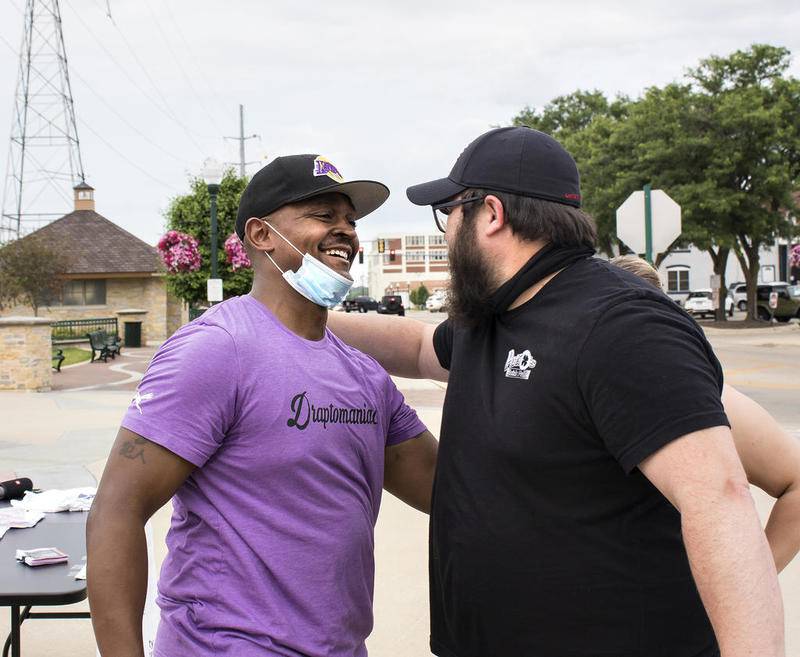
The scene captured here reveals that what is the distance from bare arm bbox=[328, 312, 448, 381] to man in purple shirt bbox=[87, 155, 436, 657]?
0.68 meters

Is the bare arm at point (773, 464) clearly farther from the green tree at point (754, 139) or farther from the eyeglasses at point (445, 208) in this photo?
the green tree at point (754, 139)

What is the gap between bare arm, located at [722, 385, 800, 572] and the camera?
2.62 metres

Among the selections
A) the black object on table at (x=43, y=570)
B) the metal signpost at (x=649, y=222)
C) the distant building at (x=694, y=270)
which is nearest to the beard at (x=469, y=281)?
the black object on table at (x=43, y=570)

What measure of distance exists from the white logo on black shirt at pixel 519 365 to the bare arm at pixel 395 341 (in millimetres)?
943

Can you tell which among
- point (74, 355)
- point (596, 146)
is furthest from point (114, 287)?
point (596, 146)

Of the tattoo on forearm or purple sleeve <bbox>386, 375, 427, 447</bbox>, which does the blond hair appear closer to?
purple sleeve <bbox>386, 375, 427, 447</bbox>

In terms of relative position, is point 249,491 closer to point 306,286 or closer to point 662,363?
point 306,286

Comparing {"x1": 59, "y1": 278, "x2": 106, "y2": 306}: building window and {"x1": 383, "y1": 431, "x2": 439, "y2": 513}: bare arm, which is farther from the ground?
{"x1": 59, "y1": 278, "x2": 106, "y2": 306}: building window

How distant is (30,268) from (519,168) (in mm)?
32114

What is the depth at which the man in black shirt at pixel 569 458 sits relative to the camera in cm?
170

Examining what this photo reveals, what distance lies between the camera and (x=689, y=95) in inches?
1436

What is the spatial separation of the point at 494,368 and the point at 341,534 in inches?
21.8

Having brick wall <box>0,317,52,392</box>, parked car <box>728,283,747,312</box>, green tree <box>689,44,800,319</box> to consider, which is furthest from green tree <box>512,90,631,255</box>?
brick wall <box>0,317,52,392</box>

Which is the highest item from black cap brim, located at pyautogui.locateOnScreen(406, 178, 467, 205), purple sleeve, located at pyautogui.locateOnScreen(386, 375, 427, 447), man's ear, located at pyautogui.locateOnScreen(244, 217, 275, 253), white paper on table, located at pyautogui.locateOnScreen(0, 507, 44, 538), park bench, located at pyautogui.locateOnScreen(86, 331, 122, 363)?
black cap brim, located at pyautogui.locateOnScreen(406, 178, 467, 205)
